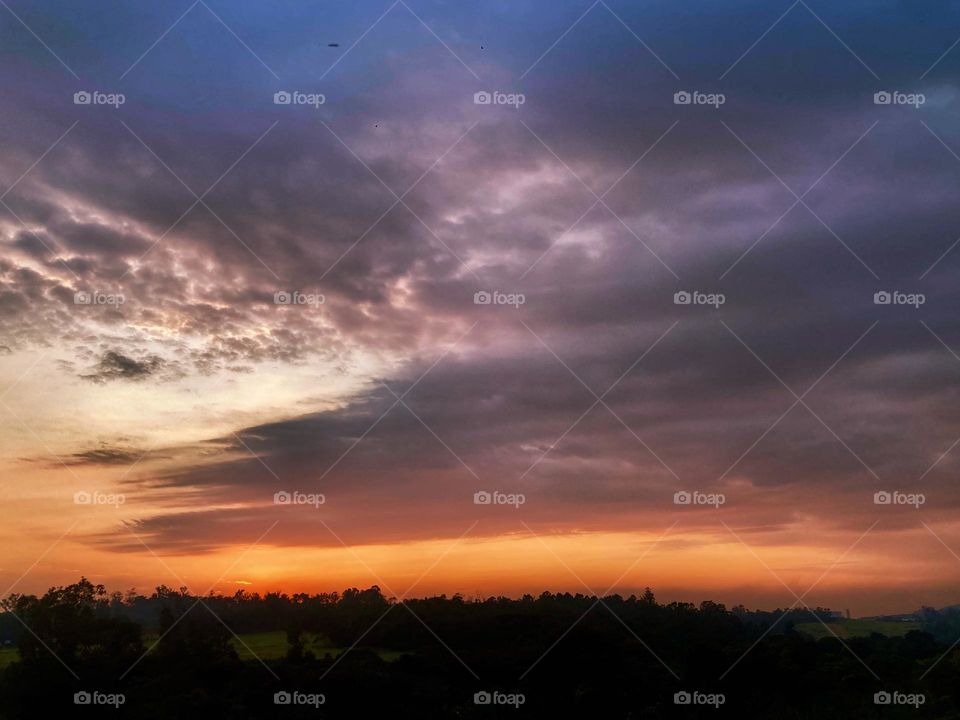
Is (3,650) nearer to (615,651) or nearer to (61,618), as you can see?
(61,618)

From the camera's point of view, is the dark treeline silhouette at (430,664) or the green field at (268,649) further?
the green field at (268,649)

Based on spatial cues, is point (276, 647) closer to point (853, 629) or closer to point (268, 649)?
point (268, 649)

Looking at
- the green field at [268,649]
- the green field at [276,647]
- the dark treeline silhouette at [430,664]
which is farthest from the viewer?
the green field at [276,647]

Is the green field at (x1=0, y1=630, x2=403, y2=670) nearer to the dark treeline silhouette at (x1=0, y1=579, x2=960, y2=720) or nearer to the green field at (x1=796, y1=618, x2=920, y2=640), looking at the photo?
the dark treeline silhouette at (x1=0, y1=579, x2=960, y2=720)

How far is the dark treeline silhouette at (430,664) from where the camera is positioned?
29.7 m

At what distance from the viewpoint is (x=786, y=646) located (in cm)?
3503

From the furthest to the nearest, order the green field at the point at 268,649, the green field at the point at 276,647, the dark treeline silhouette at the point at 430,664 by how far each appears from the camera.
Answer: the green field at the point at 276,647 → the green field at the point at 268,649 → the dark treeline silhouette at the point at 430,664

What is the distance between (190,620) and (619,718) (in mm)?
16561

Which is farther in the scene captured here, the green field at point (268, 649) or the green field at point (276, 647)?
the green field at point (276, 647)

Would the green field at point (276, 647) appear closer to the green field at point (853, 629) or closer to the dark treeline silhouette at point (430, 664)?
the dark treeline silhouette at point (430, 664)

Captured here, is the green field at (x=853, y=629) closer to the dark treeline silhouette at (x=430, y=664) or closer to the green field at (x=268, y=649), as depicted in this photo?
the dark treeline silhouette at (x=430, y=664)

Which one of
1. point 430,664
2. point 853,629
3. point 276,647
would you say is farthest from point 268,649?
point 853,629

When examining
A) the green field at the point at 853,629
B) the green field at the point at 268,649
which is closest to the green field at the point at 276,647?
the green field at the point at 268,649

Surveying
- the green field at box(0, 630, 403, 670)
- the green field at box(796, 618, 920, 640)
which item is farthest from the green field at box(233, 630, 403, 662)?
the green field at box(796, 618, 920, 640)
